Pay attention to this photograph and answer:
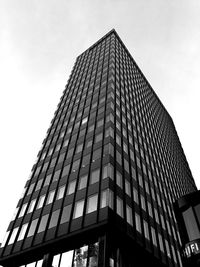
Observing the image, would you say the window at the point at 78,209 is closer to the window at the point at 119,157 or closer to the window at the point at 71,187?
the window at the point at 71,187

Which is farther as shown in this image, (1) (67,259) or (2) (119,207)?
(2) (119,207)

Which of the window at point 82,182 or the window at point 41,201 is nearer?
the window at point 82,182

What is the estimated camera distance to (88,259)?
25531 millimetres

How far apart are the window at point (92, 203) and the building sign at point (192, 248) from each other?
11.2 metres

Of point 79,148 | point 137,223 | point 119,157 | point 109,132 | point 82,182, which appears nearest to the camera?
point 137,223

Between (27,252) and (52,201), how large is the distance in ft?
22.0

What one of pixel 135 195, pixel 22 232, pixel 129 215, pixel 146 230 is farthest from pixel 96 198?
pixel 22 232

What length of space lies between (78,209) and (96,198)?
2467 millimetres

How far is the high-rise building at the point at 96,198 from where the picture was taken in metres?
27.6

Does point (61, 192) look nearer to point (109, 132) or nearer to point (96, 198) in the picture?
point (96, 198)

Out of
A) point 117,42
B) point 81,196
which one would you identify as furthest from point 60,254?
point 117,42

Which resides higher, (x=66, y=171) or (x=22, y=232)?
(x=66, y=171)

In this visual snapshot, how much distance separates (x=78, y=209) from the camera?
30.0 metres

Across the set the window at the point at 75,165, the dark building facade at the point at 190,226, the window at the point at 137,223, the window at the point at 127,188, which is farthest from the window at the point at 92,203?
the dark building facade at the point at 190,226
